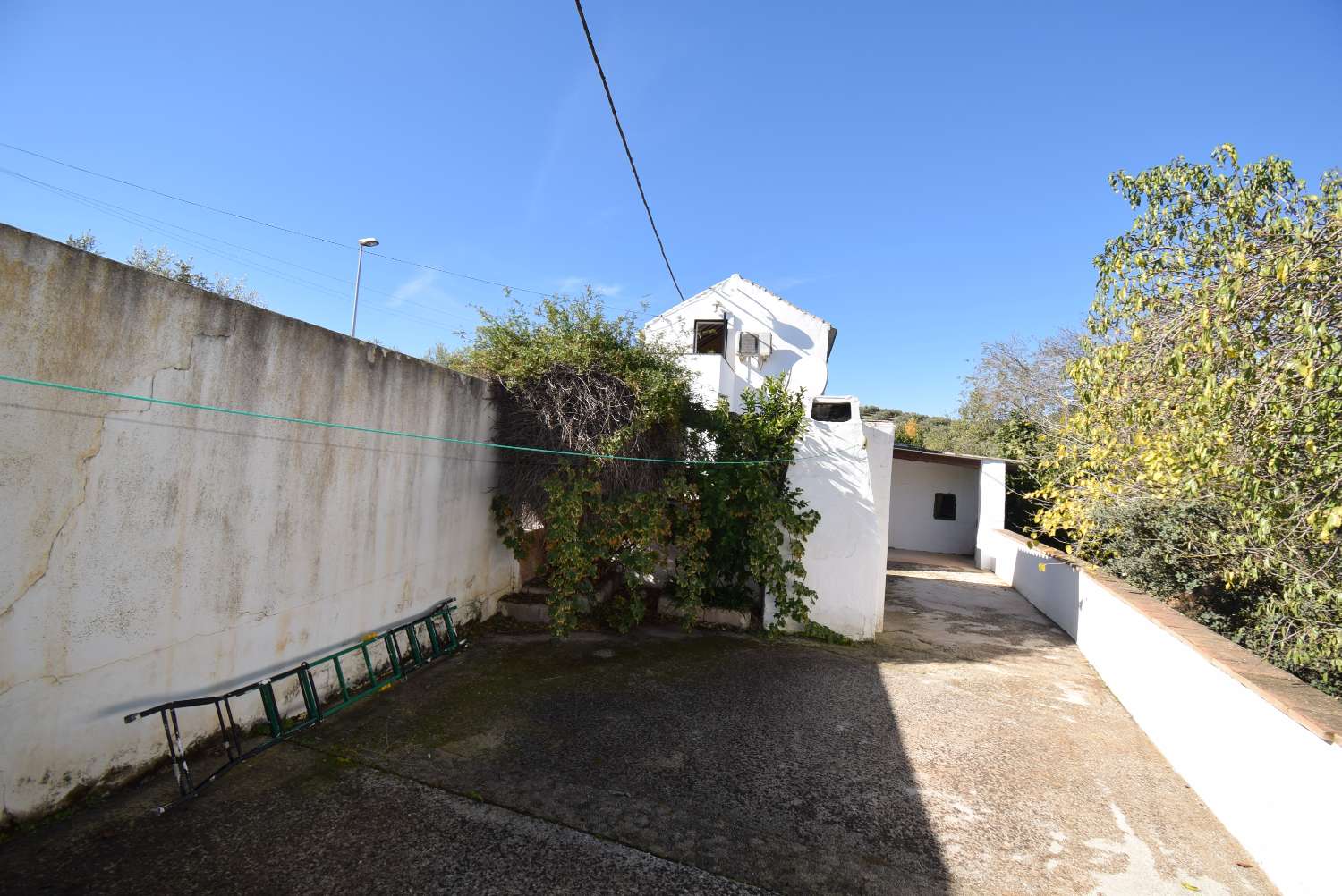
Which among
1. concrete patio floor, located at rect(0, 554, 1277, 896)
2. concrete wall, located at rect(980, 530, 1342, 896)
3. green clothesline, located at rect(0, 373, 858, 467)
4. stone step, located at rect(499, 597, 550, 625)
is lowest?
concrete patio floor, located at rect(0, 554, 1277, 896)

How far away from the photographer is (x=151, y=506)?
2.95m

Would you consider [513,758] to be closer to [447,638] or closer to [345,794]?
[345,794]

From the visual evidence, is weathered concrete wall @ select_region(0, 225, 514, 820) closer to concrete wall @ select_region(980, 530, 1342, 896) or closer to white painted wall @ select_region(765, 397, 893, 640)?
white painted wall @ select_region(765, 397, 893, 640)

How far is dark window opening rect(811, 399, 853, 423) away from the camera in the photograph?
688 cm

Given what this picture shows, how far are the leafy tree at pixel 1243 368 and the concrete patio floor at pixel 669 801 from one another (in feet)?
5.82

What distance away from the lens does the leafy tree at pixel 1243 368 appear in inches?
130

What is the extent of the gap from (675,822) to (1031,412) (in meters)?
18.3

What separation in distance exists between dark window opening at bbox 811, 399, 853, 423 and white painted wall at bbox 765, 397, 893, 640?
0.76 feet

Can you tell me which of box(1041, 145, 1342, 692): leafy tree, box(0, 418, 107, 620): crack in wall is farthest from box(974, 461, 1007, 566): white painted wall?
box(0, 418, 107, 620): crack in wall

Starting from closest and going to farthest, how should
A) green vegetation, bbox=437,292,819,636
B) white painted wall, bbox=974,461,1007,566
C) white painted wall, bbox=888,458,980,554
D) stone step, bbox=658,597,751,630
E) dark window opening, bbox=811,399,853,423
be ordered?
green vegetation, bbox=437,292,819,636 < stone step, bbox=658,597,751,630 < dark window opening, bbox=811,399,853,423 < white painted wall, bbox=974,461,1007,566 < white painted wall, bbox=888,458,980,554

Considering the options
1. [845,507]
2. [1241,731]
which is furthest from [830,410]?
[1241,731]

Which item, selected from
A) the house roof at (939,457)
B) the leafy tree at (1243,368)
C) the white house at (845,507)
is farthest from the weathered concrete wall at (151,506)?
the house roof at (939,457)

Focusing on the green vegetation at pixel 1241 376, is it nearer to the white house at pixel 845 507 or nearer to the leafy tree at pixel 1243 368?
the leafy tree at pixel 1243 368

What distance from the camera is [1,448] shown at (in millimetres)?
2385
